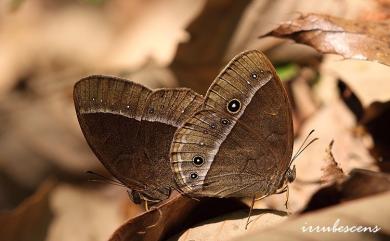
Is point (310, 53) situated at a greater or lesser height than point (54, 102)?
greater

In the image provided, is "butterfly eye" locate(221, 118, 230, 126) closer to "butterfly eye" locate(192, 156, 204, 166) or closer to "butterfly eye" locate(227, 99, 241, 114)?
"butterfly eye" locate(227, 99, 241, 114)

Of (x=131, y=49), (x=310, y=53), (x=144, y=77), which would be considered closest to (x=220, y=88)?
(x=310, y=53)

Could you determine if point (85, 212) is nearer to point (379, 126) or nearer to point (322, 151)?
point (322, 151)

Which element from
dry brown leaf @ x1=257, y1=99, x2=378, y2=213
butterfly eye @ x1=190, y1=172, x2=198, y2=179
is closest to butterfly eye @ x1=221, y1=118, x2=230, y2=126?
butterfly eye @ x1=190, y1=172, x2=198, y2=179

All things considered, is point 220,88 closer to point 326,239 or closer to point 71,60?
point 326,239

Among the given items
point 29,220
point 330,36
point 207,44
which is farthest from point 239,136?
point 207,44

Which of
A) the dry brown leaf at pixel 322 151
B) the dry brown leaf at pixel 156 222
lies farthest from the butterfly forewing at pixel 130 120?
the dry brown leaf at pixel 322 151
